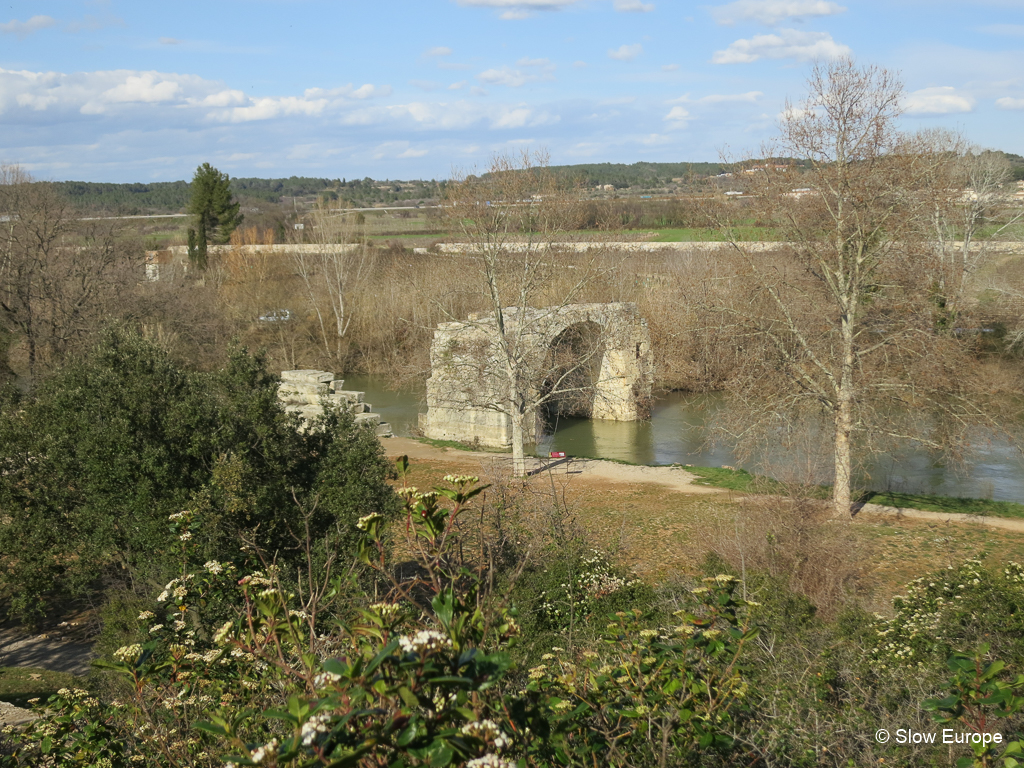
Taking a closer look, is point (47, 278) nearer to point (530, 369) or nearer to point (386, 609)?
point (530, 369)

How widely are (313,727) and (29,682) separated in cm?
898

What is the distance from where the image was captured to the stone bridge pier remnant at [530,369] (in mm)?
20016

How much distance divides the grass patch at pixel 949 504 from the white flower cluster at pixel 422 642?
1507 cm

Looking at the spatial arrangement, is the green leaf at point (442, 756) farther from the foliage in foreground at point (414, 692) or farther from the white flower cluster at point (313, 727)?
the white flower cluster at point (313, 727)

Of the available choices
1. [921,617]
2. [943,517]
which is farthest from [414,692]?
[943,517]

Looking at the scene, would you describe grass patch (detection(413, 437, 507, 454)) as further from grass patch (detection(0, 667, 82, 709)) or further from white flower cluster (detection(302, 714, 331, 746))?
white flower cluster (detection(302, 714, 331, 746))

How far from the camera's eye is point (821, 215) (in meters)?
13.7

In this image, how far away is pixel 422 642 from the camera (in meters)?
1.73

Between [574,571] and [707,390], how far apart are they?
73.7ft

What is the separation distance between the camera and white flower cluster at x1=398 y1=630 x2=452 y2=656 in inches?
68.0

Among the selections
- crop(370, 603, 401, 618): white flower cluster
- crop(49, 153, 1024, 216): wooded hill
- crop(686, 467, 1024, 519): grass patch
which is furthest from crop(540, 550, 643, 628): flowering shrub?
crop(49, 153, 1024, 216): wooded hill

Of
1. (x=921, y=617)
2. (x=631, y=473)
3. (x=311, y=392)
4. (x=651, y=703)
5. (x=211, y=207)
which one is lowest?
(x=631, y=473)

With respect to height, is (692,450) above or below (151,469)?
below

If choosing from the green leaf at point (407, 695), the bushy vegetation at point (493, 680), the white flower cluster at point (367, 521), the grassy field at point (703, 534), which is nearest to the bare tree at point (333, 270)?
the grassy field at point (703, 534)
